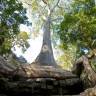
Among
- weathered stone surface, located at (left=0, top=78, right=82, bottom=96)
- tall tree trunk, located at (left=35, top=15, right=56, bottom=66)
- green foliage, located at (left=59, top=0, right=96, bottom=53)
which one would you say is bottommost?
weathered stone surface, located at (left=0, top=78, right=82, bottom=96)

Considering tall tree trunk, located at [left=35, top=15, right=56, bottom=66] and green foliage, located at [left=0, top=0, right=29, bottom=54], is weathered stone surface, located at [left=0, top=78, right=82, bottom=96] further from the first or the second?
tall tree trunk, located at [left=35, top=15, right=56, bottom=66]

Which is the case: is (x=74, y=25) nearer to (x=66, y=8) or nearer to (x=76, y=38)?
(x=76, y=38)

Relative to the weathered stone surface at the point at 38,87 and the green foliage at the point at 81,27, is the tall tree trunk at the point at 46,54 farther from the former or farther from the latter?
the weathered stone surface at the point at 38,87

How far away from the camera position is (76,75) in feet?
44.4

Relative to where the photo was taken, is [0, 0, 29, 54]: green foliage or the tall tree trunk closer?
[0, 0, 29, 54]: green foliage

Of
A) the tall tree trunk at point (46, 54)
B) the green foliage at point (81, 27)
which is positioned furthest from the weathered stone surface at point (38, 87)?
the tall tree trunk at point (46, 54)

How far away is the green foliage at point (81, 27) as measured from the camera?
14969mm

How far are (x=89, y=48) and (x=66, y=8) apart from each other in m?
8.31

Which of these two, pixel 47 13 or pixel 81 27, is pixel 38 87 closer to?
pixel 81 27

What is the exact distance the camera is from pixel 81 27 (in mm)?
15188

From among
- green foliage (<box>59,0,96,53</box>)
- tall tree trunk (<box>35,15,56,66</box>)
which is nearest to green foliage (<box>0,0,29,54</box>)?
green foliage (<box>59,0,96,53</box>)

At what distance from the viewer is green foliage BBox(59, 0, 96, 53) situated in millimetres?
14969

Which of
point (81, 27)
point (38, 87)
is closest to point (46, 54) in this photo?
point (81, 27)

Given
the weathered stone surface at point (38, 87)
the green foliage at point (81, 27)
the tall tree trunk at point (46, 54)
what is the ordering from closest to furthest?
the weathered stone surface at point (38, 87), the green foliage at point (81, 27), the tall tree trunk at point (46, 54)
